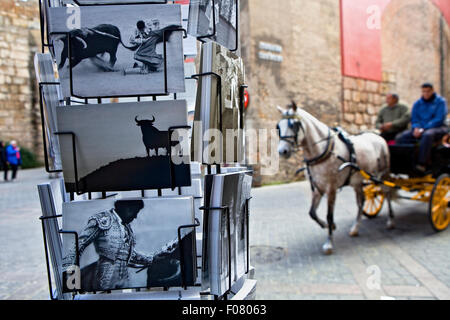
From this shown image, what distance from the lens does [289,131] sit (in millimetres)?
4496

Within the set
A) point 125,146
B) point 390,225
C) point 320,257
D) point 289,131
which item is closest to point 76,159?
point 125,146

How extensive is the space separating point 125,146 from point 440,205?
529 cm

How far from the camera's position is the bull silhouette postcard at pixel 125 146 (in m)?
1.03

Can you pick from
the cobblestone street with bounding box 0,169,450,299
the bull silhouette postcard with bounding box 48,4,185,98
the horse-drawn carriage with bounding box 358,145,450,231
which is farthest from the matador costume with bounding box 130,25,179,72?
the horse-drawn carriage with bounding box 358,145,450,231

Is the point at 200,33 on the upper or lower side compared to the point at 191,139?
upper

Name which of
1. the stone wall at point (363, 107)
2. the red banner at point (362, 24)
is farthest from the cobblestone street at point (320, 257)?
the stone wall at point (363, 107)

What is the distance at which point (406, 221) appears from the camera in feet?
19.8

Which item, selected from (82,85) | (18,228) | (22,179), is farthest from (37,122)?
(82,85)

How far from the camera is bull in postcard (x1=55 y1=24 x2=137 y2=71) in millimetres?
1047

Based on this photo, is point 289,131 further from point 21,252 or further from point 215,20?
point 21,252

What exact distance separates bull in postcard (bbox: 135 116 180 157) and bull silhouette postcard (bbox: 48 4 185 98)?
0.30 ft

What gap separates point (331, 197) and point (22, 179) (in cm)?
1169

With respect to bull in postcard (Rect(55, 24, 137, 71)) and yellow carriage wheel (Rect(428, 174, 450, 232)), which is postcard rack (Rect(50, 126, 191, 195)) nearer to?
bull in postcard (Rect(55, 24, 137, 71))
